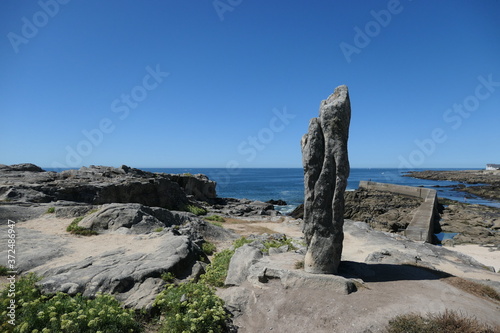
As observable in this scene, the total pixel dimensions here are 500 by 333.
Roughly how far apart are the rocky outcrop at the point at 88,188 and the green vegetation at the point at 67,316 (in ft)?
49.9

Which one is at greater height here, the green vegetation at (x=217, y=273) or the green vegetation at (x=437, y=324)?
the green vegetation at (x=437, y=324)

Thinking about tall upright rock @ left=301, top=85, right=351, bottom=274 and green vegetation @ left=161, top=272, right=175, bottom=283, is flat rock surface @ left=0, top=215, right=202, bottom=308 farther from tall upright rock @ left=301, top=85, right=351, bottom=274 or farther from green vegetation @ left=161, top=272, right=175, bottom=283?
tall upright rock @ left=301, top=85, right=351, bottom=274

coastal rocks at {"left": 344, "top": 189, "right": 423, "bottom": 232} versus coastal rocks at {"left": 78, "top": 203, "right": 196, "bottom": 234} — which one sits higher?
coastal rocks at {"left": 78, "top": 203, "right": 196, "bottom": 234}

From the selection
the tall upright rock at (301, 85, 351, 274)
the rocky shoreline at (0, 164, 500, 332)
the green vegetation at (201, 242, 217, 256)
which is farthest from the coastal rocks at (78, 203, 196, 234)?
the tall upright rock at (301, 85, 351, 274)

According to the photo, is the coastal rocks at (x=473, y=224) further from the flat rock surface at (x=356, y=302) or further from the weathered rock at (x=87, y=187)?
the weathered rock at (x=87, y=187)

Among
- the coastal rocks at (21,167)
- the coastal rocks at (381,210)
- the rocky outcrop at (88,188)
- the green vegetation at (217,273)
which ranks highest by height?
the coastal rocks at (21,167)

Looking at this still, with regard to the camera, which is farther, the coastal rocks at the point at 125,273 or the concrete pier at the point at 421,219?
the concrete pier at the point at 421,219

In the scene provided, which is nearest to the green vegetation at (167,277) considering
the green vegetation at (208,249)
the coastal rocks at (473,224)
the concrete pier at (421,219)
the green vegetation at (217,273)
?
the green vegetation at (217,273)

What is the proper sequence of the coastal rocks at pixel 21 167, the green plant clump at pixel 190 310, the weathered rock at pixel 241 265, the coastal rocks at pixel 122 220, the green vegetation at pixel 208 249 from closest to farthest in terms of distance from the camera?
the green plant clump at pixel 190 310 < the weathered rock at pixel 241 265 < the green vegetation at pixel 208 249 < the coastal rocks at pixel 122 220 < the coastal rocks at pixel 21 167

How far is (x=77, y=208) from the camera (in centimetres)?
1647

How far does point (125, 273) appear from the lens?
8.20 meters

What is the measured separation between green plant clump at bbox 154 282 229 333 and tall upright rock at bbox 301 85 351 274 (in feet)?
11.3

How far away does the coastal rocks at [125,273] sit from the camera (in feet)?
24.2

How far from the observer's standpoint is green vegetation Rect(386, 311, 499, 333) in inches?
224
